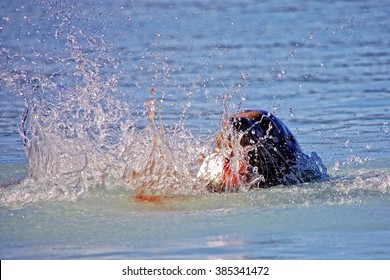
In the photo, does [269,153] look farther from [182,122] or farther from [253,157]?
[182,122]

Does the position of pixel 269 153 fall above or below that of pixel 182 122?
below

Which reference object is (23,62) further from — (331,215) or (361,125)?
(331,215)

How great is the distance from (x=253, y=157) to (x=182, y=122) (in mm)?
2685

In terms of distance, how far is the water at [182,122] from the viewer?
288 inches

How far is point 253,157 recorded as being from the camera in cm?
841

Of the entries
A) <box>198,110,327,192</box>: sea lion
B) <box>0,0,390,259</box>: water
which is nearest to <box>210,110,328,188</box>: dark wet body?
<box>198,110,327,192</box>: sea lion

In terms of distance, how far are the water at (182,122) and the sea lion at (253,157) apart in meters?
0.14

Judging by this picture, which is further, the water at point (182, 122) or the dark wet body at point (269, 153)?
the dark wet body at point (269, 153)

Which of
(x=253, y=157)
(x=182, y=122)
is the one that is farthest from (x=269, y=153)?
(x=182, y=122)

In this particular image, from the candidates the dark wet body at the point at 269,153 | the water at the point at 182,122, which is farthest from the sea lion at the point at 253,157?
the water at the point at 182,122

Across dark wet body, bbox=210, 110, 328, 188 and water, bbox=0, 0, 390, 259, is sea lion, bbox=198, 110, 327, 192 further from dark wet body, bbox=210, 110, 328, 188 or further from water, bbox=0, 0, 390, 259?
water, bbox=0, 0, 390, 259

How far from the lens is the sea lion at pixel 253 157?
8.33m

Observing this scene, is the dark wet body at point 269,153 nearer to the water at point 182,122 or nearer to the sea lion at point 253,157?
the sea lion at point 253,157
